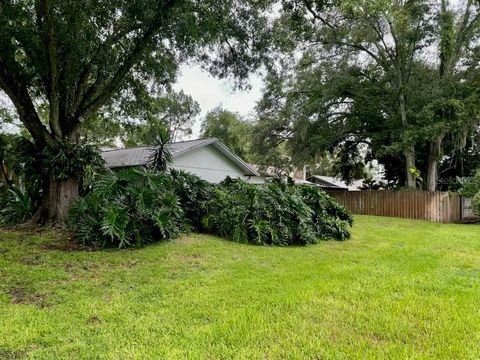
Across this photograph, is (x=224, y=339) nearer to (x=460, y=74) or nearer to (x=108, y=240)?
(x=108, y=240)

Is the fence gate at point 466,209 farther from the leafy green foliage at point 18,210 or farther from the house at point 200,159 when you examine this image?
the leafy green foliage at point 18,210

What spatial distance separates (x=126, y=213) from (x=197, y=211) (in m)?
2.00

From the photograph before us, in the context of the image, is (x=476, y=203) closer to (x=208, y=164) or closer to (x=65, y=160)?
(x=208, y=164)

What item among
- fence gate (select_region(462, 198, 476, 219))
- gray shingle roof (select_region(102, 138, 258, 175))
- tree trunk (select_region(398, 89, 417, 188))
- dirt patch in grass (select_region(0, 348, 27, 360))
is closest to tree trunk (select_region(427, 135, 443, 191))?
tree trunk (select_region(398, 89, 417, 188))

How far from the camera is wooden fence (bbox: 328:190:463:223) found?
14.9 metres

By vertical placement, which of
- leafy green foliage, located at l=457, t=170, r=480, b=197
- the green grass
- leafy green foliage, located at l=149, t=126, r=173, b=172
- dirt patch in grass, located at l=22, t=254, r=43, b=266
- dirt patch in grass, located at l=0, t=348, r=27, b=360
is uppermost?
leafy green foliage, located at l=149, t=126, r=173, b=172

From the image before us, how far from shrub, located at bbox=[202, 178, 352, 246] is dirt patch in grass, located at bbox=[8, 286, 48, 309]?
4.19 m

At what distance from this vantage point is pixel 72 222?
22.8ft

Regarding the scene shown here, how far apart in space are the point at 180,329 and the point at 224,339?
0.43 meters

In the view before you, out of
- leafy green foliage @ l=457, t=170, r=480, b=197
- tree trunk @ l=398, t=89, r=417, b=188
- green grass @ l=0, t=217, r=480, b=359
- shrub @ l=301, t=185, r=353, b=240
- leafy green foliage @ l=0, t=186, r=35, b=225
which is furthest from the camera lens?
tree trunk @ l=398, t=89, r=417, b=188

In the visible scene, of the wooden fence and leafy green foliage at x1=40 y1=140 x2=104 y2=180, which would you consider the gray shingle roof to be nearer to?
leafy green foliage at x1=40 y1=140 x2=104 y2=180

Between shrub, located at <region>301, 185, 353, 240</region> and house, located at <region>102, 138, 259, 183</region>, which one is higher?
house, located at <region>102, 138, 259, 183</region>

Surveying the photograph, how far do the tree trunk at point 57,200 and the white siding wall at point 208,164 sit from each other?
6568mm

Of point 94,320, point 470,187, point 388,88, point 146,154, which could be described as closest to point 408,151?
point 470,187
